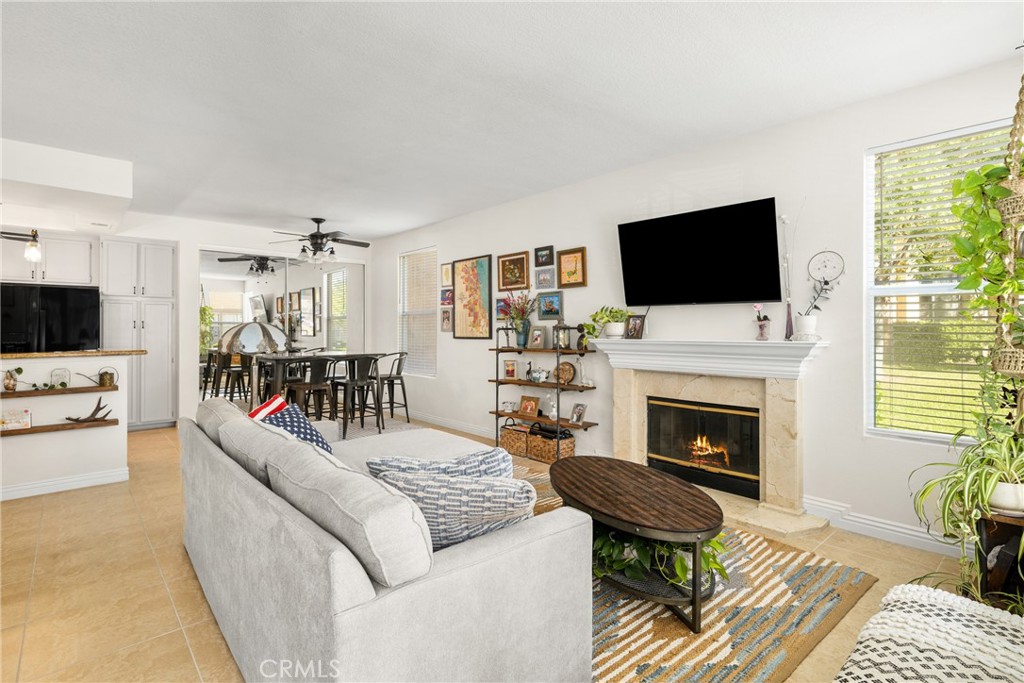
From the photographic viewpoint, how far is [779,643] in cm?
199

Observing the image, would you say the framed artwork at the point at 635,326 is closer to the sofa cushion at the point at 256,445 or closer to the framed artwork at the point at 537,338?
the framed artwork at the point at 537,338

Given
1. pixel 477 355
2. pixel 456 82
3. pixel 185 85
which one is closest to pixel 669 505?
pixel 456 82

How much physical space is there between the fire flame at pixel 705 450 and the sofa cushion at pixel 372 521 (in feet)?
10.0

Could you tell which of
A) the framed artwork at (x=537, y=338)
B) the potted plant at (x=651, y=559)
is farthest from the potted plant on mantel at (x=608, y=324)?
the potted plant at (x=651, y=559)

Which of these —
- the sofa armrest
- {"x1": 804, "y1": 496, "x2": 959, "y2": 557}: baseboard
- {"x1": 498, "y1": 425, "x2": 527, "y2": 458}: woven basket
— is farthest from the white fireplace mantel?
the sofa armrest

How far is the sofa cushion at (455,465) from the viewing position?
1.64 metres

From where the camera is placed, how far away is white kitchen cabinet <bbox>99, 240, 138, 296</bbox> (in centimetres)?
570

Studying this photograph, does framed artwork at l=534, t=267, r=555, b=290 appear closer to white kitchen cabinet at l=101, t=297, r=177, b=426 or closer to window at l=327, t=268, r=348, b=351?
window at l=327, t=268, r=348, b=351

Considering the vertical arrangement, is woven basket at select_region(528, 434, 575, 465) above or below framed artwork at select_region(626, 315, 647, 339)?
below

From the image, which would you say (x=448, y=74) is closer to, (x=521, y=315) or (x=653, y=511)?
(x=653, y=511)

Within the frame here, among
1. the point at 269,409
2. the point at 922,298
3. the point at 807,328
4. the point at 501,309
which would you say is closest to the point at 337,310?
the point at 501,309

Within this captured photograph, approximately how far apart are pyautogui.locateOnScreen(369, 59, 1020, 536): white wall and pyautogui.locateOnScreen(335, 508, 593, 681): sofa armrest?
2.33m

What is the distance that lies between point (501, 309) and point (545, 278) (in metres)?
0.69

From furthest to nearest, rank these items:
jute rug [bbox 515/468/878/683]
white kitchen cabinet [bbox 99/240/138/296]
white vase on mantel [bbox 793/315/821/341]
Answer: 1. white kitchen cabinet [bbox 99/240/138/296]
2. white vase on mantel [bbox 793/315/821/341]
3. jute rug [bbox 515/468/878/683]
